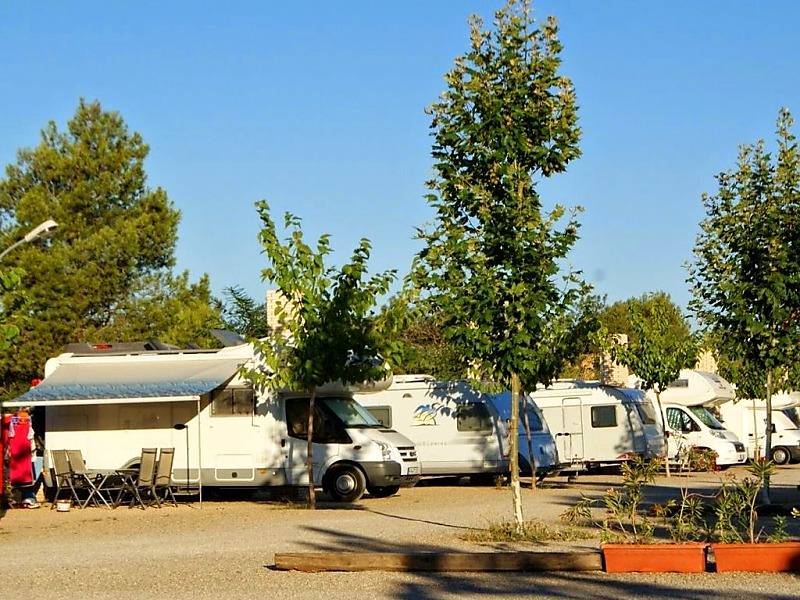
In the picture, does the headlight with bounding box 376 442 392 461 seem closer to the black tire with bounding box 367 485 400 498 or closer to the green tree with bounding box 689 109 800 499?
the black tire with bounding box 367 485 400 498

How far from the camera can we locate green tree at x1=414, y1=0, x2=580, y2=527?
1563 centimetres

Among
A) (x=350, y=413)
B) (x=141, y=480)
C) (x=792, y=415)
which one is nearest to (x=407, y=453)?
(x=350, y=413)

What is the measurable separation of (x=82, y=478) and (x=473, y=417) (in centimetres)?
866

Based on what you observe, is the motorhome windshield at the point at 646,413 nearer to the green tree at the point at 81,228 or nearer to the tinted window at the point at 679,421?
the tinted window at the point at 679,421

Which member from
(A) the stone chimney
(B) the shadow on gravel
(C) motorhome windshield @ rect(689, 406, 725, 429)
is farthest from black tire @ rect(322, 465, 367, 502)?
(A) the stone chimney

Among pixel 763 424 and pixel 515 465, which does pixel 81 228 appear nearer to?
pixel 763 424

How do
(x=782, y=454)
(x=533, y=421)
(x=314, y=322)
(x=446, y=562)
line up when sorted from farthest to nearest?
(x=782, y=454)
(x=533, y=421)
(x=314, y=322)
(x=446, y=562)

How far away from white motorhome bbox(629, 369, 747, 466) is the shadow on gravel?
19.7 metres

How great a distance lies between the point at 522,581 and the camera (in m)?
12.0

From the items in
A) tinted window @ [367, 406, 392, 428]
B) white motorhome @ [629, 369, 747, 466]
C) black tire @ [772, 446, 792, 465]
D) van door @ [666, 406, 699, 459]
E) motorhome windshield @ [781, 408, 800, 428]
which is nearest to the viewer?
tinted window @ [367, 406, 392, 428]

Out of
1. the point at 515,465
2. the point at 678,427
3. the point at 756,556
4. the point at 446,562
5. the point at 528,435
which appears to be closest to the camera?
the point at 756,556

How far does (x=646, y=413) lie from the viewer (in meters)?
32.7

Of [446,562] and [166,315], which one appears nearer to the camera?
[446,562]

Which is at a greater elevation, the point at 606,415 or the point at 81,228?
the point at 81,228
